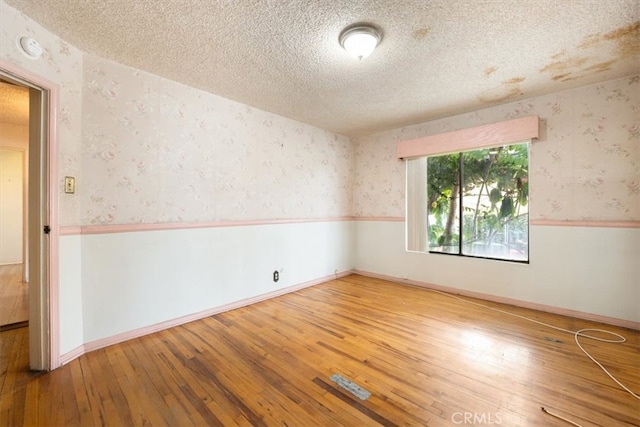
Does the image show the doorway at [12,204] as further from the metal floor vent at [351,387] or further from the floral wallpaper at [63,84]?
the metal floor vent at [351,387]

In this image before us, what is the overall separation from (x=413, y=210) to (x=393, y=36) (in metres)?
2.60

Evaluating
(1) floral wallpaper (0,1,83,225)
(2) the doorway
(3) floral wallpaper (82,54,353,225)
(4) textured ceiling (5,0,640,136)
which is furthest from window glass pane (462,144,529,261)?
(2) the doorway

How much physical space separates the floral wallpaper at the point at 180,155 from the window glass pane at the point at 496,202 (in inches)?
87.2

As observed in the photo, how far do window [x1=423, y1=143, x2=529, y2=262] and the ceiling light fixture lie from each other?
7.76 feet

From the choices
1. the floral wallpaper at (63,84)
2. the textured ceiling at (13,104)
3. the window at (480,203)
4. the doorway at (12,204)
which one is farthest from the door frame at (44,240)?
the window at (480,203)

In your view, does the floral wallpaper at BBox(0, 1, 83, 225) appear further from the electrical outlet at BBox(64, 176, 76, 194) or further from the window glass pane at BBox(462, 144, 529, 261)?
the window glass pane at BBox(462, 144, 529, 261)

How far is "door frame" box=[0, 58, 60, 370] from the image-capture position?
6.02 feet

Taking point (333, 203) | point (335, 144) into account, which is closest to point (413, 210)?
point (333, 203)

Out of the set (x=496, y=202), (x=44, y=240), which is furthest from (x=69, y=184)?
(x=496, y=202)

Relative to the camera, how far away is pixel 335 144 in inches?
173

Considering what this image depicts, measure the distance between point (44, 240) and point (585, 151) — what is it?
4789 millimetres

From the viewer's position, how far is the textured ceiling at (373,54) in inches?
64.8

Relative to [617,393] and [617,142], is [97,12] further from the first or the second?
[617,142]

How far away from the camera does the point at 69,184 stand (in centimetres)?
199
